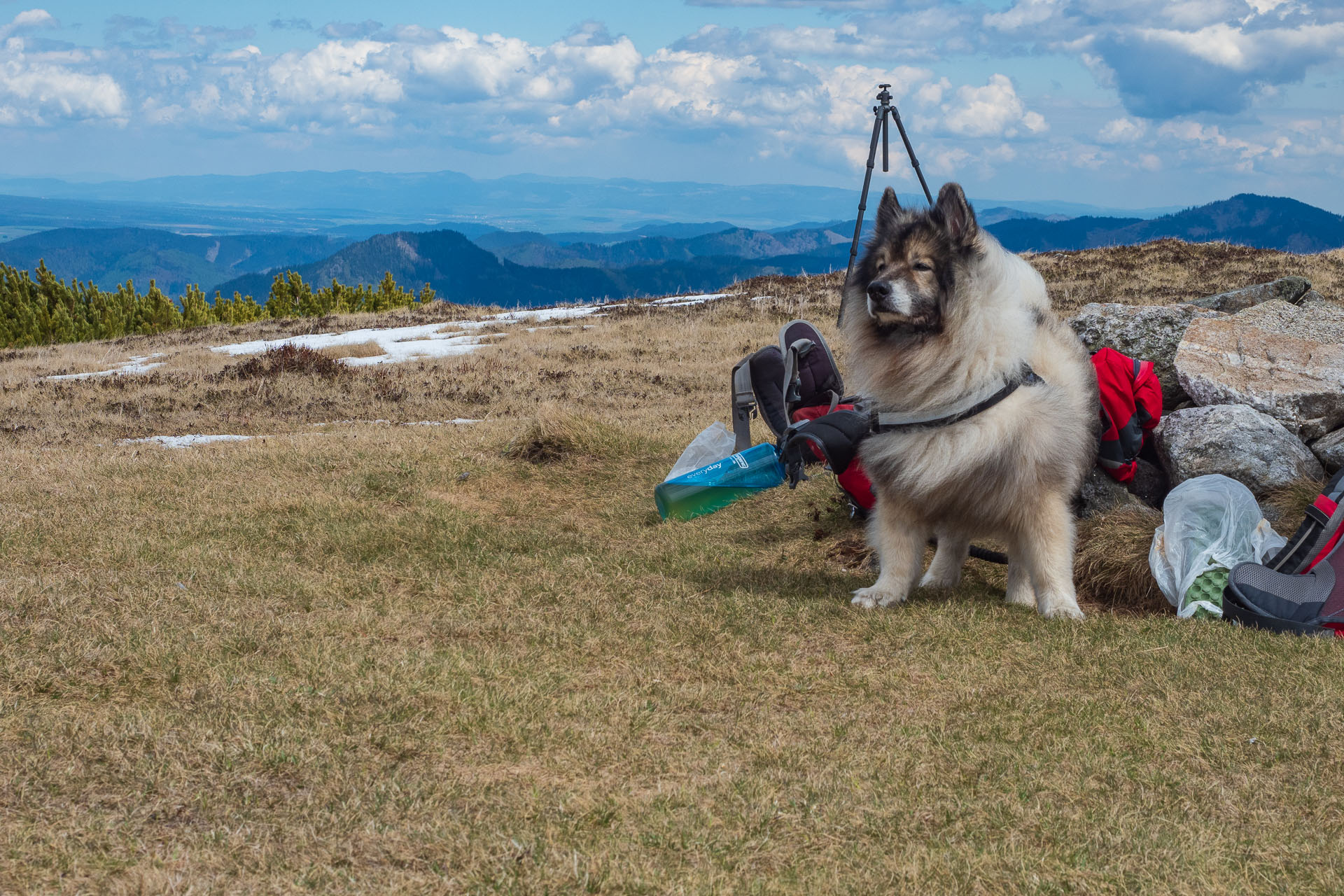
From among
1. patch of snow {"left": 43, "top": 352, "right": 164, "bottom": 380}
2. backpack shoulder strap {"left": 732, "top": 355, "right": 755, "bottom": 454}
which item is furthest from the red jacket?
patch of snow {"left": 43, "top": 352, "right": 164, "bottom": 380}

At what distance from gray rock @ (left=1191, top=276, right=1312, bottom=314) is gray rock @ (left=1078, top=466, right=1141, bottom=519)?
318cm

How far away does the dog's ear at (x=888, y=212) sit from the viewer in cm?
510

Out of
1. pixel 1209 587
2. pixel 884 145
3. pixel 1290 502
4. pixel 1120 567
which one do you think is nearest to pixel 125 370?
pixel 884 145

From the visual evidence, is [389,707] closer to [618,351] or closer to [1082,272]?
[618,351]

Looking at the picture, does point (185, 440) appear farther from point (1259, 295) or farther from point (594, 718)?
point (1259, 295)

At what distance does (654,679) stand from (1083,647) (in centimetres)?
219

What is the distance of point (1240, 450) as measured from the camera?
6.40 m

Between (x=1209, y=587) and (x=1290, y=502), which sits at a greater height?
(x=1290, y=502)

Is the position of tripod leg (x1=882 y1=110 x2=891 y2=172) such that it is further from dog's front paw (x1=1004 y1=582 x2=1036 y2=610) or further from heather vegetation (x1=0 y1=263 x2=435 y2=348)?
heather vegetation (x1=0 y1=263 x2=435 y2=348)

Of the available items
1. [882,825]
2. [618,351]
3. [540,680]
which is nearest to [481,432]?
[540,680]

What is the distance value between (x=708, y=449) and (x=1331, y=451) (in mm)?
4787

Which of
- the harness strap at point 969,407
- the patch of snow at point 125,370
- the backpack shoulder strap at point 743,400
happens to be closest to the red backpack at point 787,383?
the backpack shoulder strap at point 743,400

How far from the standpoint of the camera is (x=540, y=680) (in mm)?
4387

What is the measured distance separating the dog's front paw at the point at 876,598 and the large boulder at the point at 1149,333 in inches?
136
